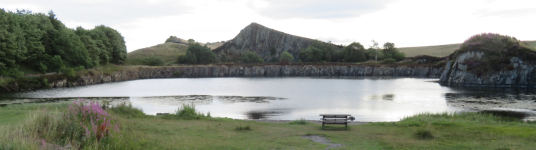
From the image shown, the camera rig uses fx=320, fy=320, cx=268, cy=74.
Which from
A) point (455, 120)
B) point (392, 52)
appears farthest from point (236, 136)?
point (392, 52)

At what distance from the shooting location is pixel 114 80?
73.7 metres

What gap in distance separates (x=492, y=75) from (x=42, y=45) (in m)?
78.4

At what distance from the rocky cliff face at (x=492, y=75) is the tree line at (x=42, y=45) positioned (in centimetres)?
7146

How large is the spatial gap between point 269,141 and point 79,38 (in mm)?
70900

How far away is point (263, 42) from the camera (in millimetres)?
154750

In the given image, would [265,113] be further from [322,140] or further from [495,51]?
[495,51]

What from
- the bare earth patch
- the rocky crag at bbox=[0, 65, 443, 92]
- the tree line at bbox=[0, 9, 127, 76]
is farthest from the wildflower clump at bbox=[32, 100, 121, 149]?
the rocky crag at bbox=[0, 65, 443, 92]

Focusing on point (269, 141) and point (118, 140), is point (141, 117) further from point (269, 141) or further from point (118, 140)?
point (269, 141)

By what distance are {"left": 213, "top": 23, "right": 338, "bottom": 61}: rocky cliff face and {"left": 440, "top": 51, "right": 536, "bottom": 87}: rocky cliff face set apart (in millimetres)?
90615

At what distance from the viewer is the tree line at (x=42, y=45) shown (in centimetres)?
4781

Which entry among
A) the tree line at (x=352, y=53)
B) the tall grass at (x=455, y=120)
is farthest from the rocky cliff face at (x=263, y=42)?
the tall grass at (x=455, y=120)

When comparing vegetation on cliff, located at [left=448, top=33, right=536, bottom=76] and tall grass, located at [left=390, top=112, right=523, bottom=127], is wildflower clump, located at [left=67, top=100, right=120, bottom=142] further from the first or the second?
vegetation on cliff, located at [left=448, top=33, right=536, bottom=76]

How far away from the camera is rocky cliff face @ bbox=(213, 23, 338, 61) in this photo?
490 feet

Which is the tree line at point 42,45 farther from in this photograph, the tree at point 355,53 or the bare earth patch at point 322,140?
the tree at point 355,53
